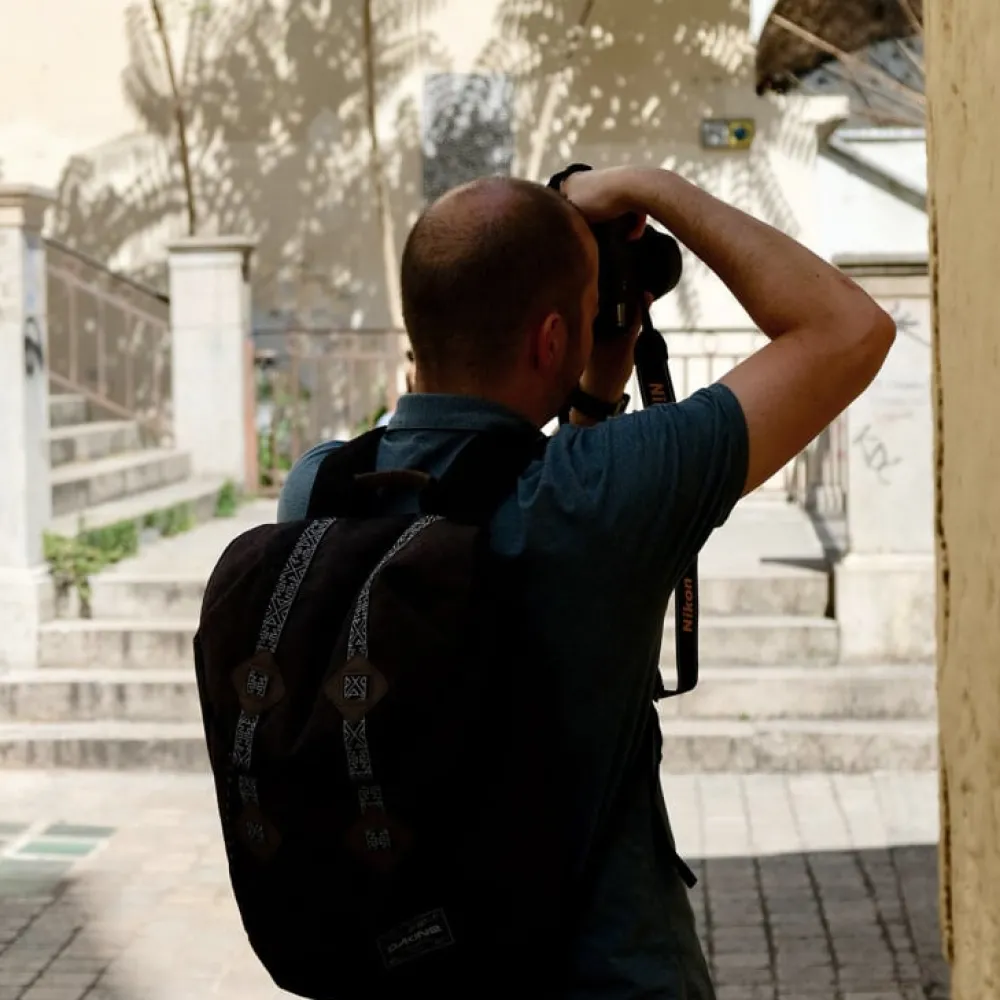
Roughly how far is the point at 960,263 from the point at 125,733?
6.58 metres

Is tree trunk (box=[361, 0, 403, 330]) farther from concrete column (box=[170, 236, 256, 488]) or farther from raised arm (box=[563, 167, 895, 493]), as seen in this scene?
raised arm (box=[563, 167, 895, 493])

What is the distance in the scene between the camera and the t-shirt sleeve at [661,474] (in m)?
1.99

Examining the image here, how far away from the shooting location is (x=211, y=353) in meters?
12.9

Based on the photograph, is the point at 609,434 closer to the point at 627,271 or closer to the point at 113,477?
the point at 627,271

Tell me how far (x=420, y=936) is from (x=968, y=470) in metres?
0.74

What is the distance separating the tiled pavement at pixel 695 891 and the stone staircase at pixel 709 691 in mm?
110

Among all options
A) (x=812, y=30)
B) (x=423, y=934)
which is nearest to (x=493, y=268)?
(x=423, y=934)

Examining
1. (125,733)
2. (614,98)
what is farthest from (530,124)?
(125,733)

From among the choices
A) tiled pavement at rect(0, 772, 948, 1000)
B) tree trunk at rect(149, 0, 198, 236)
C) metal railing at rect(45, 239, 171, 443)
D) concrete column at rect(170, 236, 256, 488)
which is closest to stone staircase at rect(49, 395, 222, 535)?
concrete column at rect(170, 236, 256, 488)

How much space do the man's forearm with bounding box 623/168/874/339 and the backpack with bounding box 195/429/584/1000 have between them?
0.40 metres

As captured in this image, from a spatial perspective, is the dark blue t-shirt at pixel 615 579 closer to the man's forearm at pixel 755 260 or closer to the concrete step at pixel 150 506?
the man's forearm at pixel 755 260

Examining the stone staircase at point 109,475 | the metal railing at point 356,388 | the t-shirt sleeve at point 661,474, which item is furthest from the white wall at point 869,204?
the t-shirt sleeve at point 661,474

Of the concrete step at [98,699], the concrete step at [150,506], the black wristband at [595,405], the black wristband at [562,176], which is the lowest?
the concrete step at [98,699]

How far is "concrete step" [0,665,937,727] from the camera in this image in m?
8.18
